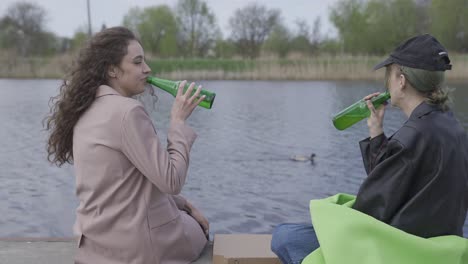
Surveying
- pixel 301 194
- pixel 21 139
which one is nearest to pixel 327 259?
pixel 301 194

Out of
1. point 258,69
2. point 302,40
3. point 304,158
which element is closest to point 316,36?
point 302,40

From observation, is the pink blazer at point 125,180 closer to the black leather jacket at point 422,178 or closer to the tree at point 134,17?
the black leather jacket at point 422,178

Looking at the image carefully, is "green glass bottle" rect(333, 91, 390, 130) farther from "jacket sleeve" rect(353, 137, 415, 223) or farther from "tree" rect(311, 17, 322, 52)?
"tree" rect(311, 17, 322, 52)

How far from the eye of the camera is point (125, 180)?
2633 mm

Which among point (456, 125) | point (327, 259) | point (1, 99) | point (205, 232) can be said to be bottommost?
point (1, 99)

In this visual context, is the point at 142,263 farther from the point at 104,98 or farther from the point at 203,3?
the point at 203,3

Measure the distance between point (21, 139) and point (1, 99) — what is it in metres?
10.1

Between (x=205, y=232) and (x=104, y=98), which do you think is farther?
(x=205, y=232)

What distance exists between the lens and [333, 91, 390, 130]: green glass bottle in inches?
109

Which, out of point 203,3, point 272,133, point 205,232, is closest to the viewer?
point 205,232

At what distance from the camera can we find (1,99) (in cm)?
2211

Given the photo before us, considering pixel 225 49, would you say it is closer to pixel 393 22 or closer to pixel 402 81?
pixel 393 22

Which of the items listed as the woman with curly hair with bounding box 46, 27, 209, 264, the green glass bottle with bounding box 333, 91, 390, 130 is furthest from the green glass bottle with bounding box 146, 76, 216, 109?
the green glass bottle with bounding box 333, 91, 390, 130

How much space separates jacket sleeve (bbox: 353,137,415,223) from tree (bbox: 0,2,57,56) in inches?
2005
